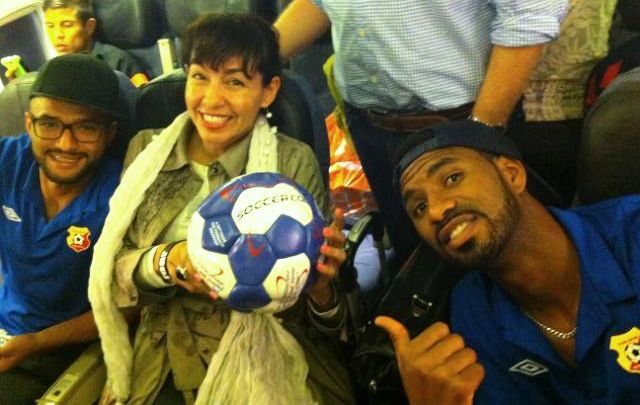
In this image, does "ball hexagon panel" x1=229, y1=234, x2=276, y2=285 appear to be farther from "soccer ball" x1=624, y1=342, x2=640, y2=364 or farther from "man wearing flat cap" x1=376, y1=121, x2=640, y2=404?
"soccer ball" x1=624, y1=342, x2=640, y2=364

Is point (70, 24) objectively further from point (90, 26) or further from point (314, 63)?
point (314, 63)

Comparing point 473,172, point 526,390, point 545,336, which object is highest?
point 473,172

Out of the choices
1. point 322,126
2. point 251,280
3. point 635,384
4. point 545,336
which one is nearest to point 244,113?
point 322,126

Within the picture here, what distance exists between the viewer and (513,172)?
4.86ft

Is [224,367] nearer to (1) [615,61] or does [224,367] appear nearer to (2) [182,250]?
(2) [182,250]

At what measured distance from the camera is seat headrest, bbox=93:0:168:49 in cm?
363

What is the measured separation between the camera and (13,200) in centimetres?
194

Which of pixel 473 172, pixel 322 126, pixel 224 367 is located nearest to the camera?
pixel 473 172

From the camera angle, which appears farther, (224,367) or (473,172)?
(224,367)

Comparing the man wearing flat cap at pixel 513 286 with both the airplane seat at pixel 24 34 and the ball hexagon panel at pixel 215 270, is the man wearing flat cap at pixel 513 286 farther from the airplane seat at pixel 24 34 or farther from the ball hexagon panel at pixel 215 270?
the airplane seat at pixel 24 34

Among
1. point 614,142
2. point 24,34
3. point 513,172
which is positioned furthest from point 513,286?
point 24,34

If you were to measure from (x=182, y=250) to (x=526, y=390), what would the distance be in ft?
2.83

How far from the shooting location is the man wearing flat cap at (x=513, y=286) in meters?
1.31

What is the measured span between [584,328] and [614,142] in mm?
421
